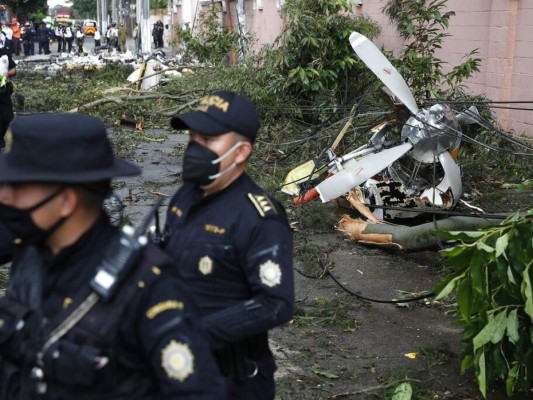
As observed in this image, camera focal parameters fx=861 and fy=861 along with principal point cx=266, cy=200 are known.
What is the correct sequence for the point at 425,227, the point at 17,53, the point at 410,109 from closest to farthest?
the point at 425,227 → the point at 410,109 → the point at 17,53

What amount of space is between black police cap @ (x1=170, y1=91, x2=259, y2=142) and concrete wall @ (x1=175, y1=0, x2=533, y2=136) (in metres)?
Result: 9.08

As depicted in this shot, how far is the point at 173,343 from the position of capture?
7.22 feet

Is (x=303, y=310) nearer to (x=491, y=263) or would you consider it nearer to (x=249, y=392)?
(x=491, y=263)

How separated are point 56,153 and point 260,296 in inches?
42.4

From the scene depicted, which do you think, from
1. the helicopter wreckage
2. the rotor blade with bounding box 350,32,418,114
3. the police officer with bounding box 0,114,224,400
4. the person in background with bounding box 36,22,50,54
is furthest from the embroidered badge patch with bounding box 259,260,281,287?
the person in background with bounding box 36,22,50,54

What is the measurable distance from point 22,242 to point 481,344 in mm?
3035

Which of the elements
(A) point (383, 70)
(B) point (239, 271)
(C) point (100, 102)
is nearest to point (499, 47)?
(A) point (383, 70)

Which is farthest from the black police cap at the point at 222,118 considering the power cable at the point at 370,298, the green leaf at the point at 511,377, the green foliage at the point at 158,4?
the green foliage at the point at 158,4

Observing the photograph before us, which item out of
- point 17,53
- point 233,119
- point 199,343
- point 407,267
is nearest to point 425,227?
point 407,267

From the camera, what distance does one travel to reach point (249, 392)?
316 centimetres

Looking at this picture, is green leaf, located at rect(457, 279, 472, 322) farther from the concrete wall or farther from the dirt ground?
the concrete wall

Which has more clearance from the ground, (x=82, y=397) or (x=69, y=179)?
(x=69, y=179)

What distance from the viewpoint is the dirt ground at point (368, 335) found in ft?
18.4

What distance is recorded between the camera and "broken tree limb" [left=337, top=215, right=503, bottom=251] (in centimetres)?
775
